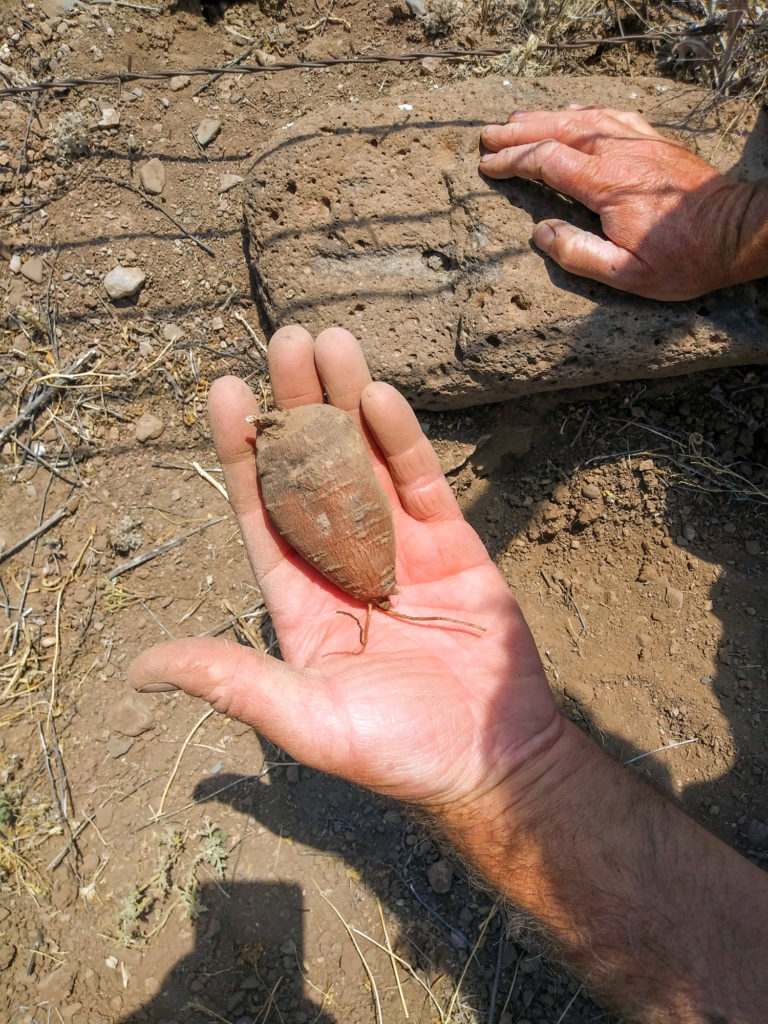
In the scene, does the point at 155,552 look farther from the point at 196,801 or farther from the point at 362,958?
the point at 362,958

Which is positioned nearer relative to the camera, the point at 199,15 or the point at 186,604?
the point at 186,604

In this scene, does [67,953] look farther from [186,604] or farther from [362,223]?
[362,223]

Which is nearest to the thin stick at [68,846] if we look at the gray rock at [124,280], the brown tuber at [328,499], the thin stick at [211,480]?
the thin stick at [211,480]

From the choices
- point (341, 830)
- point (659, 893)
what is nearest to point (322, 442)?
point (341, 830)

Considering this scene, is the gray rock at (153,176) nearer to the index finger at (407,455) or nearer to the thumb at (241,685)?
the index finger at (407,455)

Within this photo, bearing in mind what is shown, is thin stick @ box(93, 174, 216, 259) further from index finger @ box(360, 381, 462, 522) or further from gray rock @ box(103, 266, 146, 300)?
index finger @ box(360, 381, 462, 522)

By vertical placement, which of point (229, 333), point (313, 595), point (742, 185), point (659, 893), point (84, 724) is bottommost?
point (84, 724)

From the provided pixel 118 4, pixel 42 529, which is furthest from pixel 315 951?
pixel 118 4
